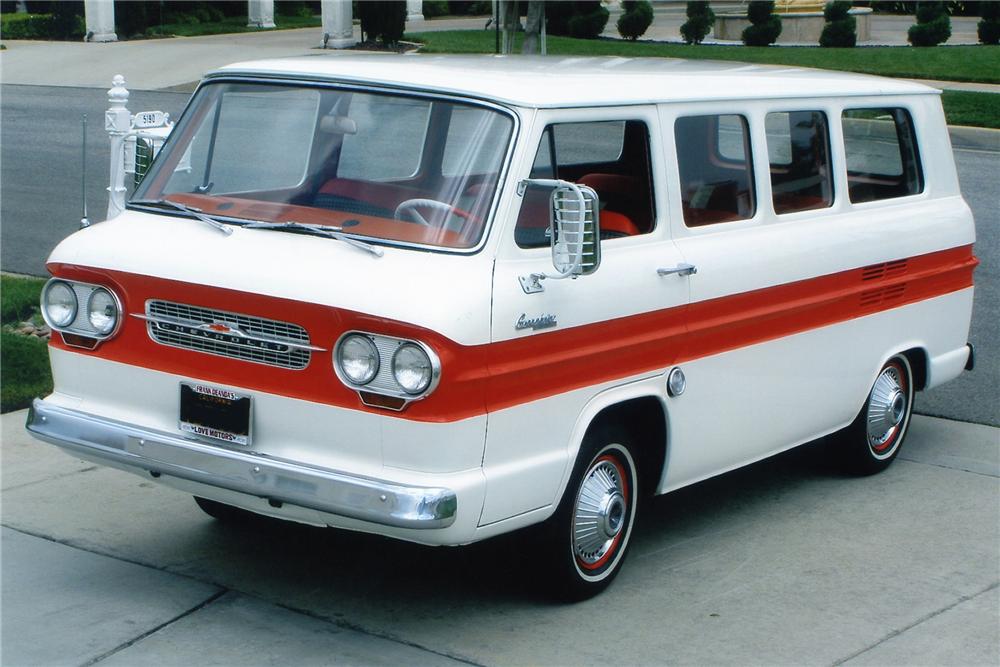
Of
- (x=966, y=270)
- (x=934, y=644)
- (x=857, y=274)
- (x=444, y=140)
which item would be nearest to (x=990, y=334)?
(x=966, y=270)

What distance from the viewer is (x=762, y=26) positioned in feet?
97.6

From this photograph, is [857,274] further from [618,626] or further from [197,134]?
[197,134]

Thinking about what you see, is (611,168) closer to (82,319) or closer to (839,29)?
(82,319)

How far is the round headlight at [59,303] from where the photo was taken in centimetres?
532

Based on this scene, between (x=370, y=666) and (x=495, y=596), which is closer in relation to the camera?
(x=370, y=666)

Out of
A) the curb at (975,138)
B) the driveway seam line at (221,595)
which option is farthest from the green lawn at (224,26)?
the driveway seam line at (221,595)

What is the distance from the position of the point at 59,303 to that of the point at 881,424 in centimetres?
424

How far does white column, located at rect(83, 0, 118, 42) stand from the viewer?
31.3 metres

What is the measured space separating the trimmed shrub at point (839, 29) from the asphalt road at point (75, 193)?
11.1 meters

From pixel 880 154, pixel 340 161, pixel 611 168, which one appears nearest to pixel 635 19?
pixel 880 154

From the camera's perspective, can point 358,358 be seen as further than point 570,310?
No

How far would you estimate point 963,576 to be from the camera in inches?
233

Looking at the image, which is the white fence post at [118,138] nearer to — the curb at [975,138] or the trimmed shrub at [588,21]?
the curb at [975,138]

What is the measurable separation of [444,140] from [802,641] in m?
2.33
